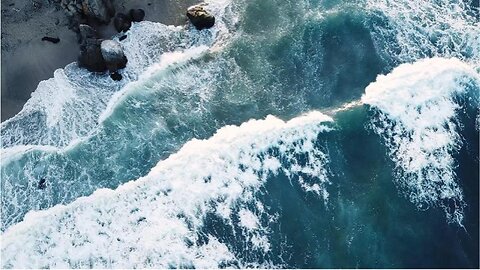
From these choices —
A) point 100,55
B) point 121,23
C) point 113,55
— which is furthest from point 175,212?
point 121,23

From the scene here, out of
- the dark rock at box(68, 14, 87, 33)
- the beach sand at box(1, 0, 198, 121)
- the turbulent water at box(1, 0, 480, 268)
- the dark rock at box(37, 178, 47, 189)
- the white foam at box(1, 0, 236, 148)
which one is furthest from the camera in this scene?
the dark rock at box(68, 14, 87, 33)

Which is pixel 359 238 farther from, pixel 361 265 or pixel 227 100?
pixel 227 100

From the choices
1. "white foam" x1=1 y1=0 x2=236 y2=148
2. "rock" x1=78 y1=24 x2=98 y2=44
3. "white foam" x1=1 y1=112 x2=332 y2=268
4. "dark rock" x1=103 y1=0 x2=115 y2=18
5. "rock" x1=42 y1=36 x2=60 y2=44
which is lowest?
"white foam" x1=1 y1=112 x2=332 y2=268

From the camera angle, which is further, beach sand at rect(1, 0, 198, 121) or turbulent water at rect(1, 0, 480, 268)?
beach sand at rect(1, 0, 198, 121)

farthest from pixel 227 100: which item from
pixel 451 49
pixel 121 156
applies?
pixel 451 49

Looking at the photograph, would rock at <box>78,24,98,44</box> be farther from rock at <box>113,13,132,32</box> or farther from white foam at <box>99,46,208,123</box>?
white foam at <box>99,46,208,123</box>

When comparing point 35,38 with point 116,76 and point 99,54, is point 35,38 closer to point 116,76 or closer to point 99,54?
point 99,54

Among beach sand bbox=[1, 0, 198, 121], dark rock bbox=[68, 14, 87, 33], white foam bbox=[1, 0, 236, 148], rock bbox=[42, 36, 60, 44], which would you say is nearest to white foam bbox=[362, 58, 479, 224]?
white foam bbox=[1, 0, 236, 148]
